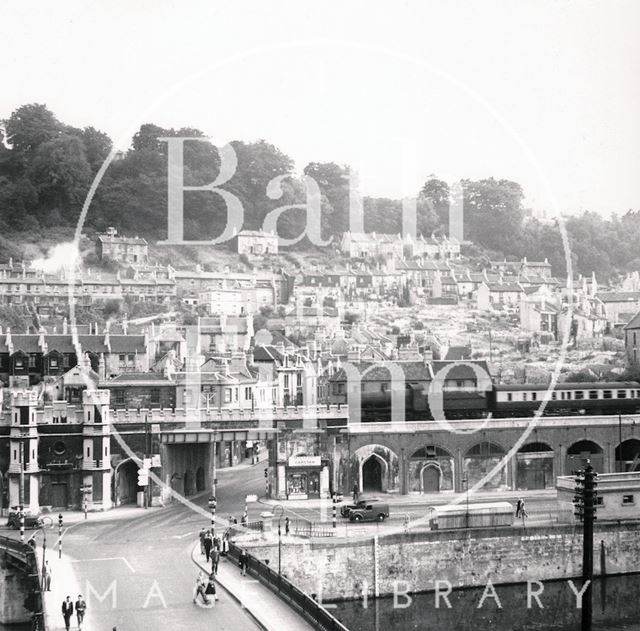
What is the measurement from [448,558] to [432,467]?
10389mm

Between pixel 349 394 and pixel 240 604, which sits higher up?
pixel 349 394

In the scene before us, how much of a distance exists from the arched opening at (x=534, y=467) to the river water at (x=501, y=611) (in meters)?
9.93

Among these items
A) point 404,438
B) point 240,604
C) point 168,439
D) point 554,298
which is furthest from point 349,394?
point 554,298

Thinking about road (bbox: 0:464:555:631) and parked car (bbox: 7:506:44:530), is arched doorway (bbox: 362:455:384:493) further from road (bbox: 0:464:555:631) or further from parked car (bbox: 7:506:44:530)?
parked car (bbox: 7:506:44:530)

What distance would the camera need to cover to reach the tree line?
103312mm

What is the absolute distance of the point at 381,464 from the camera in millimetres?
51625

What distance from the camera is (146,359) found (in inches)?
2591

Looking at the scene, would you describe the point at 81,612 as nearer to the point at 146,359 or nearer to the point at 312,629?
the point at 312,629

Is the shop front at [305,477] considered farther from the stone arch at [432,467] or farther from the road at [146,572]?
the stone arch at [432,467]

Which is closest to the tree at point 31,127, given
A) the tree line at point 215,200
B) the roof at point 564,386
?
the tree line at point 215,200

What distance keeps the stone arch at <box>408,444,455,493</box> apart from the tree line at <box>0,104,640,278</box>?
52627 millimetres

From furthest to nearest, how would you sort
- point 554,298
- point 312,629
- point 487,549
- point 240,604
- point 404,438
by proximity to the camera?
1. point 554,298
2. point 404,438
3. point 487,549
4. point 240,604
5. point 312,629

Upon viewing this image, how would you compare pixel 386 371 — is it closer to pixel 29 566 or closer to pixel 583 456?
pixel 583 456

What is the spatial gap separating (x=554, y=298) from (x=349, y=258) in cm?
1985
